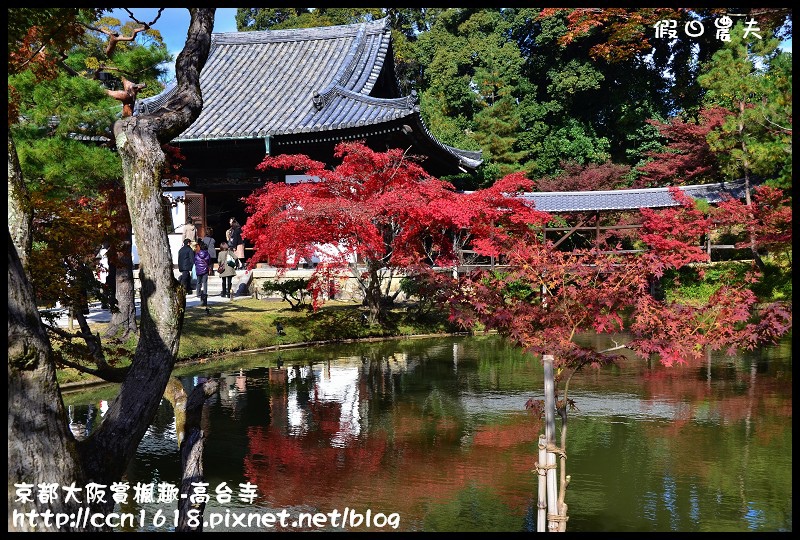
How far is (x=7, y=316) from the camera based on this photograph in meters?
4.60

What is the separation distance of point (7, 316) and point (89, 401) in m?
7.43

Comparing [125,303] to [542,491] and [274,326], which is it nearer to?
[274,326]

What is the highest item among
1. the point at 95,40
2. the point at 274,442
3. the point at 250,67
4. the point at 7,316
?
the point at 95,40

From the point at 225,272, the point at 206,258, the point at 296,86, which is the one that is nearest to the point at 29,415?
the point at 206,258

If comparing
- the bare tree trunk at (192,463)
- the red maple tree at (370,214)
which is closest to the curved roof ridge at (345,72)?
the red maple tree at (370,214)

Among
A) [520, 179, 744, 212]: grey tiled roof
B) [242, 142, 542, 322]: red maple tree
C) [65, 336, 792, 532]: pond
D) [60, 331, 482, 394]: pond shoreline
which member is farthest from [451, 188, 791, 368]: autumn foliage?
[520, 179, 744, 212]: grey tiled roof

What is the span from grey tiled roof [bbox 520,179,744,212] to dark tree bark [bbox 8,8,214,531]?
17587 millimetres

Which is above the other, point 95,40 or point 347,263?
point 95,40

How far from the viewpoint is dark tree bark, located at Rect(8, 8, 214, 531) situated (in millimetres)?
4621

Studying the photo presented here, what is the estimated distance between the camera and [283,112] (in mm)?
21922

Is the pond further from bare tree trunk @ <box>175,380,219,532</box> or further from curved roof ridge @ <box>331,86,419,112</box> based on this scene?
curved roof ridge @ <box>331,86,419,112</box>
